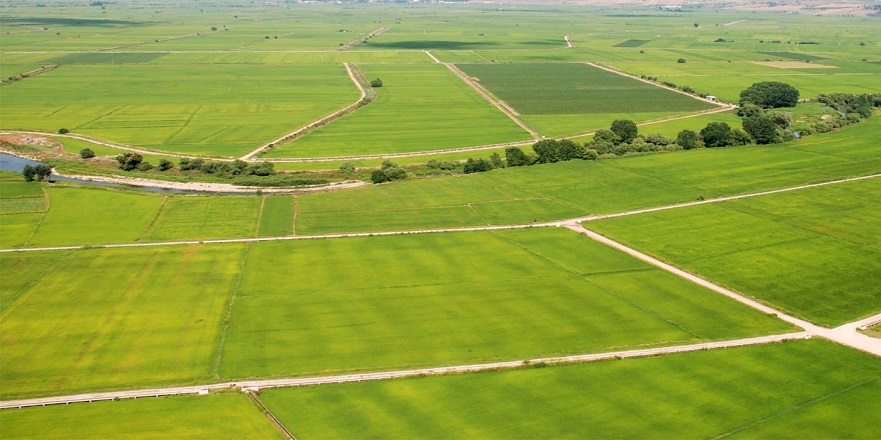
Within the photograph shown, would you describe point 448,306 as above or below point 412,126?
below

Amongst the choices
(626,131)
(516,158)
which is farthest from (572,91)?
(516,158)

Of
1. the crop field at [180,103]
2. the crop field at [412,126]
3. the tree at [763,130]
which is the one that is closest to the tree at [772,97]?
the tree at [763,130]

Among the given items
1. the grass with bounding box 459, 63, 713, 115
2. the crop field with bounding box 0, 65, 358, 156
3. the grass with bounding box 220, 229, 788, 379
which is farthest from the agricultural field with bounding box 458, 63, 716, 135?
the grass with bounding box 220, 229, 788, 379

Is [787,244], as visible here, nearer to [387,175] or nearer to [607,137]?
[607,137]

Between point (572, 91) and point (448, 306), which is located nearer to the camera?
point (448, 306)

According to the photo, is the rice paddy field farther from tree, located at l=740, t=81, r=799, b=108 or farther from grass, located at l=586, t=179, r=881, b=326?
tree, located at l=740, t=81, r=799, b=108

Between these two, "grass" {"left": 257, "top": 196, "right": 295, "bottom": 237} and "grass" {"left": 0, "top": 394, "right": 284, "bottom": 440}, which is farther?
"grass" {"left": 257, "top": 196, "right": 295, "bottom": 237}
